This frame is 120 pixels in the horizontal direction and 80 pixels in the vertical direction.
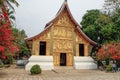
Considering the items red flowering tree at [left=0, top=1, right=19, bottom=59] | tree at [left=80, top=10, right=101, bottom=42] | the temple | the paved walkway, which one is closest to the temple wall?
the temple

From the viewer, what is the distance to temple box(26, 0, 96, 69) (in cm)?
2928

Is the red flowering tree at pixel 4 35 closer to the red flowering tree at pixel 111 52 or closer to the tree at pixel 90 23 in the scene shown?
the red flowering tree at pixel 111 52

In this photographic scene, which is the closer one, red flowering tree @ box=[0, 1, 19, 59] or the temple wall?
red flowering tree @ box=[0, 1, 19, 59]

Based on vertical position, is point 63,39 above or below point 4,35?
above

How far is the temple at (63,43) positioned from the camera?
2928cm

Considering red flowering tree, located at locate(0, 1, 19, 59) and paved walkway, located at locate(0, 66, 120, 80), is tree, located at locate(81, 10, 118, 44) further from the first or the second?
red flowering tree, located at locate(0, 1, 19, 59)

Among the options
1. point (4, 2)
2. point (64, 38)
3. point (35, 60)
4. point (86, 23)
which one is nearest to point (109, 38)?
point (86, 23)

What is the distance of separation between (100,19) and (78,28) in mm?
6093

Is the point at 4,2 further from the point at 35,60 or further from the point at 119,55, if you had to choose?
the point at 119,55

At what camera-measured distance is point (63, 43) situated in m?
30.6

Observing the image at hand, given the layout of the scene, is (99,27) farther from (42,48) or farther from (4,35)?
(4,35)

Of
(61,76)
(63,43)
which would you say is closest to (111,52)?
(63,43)

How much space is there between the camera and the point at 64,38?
30656mm

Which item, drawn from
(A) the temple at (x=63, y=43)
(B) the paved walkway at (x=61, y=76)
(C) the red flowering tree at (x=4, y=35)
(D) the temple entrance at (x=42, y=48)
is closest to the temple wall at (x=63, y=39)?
(A) the temple at (x=63, y=43)
